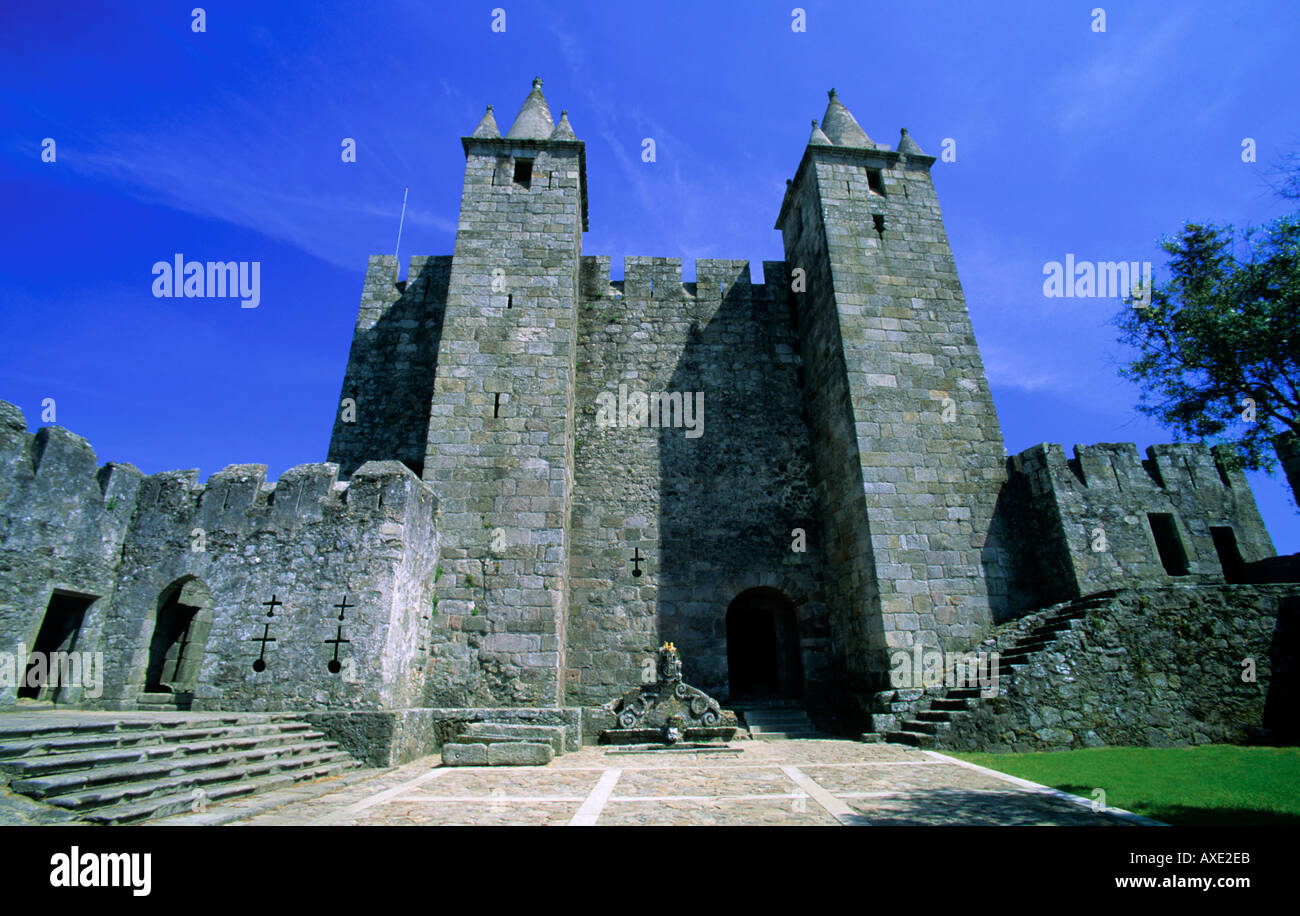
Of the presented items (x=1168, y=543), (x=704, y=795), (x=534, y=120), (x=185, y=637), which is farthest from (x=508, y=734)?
(x=534, y=120)

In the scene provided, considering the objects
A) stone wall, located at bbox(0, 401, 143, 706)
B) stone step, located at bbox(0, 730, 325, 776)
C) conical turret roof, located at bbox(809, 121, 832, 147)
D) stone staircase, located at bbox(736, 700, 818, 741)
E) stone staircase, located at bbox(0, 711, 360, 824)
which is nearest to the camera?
stone staircase, located at bbox(0, 711, 360, 824)

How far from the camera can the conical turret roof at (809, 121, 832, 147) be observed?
14812 millimetres

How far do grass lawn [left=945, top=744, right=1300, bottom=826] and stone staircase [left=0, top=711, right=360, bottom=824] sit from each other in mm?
7979

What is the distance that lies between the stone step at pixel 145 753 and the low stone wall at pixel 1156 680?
9.05 meters

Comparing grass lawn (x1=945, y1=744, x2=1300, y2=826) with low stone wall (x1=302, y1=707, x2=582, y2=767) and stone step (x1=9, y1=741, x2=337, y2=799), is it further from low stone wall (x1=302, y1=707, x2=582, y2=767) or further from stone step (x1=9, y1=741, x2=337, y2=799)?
stone step (x1=9, y1=741, x2=337, y2=799)

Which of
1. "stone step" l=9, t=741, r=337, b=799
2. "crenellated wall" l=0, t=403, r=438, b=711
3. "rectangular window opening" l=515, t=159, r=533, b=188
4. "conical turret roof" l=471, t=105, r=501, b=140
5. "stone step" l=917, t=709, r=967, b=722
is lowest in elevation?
"stone step" l=917, t=709, r=967, b=722

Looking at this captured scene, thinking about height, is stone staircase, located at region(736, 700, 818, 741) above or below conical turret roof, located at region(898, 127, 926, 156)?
below

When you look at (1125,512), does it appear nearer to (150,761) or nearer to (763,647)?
(763,647)

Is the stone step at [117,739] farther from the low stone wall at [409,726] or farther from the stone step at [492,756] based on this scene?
the stone step at [492,756]

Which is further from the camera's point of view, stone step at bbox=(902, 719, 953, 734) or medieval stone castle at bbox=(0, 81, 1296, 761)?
stone step at bbox=(902, 719, 953, 734)

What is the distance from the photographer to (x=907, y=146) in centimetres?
1530

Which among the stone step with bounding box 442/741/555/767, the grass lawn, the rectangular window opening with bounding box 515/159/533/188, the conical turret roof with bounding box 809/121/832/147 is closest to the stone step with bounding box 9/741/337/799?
the stone step with bounding box 442/741/555/767

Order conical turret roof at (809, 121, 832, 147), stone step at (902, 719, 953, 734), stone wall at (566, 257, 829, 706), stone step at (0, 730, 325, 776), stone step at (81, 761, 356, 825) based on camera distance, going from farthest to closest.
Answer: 1. conical turret roof at (809, 121, 832, 147)
2. stone wall at (566, 257, 829, 706)
3. stone step at (902, 719, 953, 734)
4. stone step at (0, 730, 325, 776)
5. stone step at (81, 761, 356, 825)
